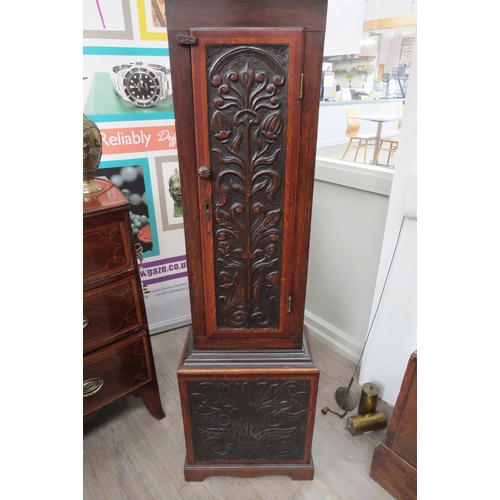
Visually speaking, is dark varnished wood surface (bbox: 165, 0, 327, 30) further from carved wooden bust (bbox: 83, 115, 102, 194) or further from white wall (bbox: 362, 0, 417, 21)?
white wall (bbox: 362, 0, 417, 21)

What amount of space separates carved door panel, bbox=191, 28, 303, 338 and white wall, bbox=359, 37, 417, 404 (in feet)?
1.80

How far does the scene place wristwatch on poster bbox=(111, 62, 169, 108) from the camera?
4.77 ft

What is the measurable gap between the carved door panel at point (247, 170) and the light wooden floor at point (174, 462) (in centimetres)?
58

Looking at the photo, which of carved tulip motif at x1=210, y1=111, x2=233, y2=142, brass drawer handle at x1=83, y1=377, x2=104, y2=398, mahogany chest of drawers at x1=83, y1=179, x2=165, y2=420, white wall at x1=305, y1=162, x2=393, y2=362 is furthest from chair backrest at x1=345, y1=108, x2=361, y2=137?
brass drawer handle at x1=83, y1=377, x2=104, y2=398

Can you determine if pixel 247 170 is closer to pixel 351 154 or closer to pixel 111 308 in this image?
pixel 111 308

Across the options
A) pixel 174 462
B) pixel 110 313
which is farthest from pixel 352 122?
pixel 174 462

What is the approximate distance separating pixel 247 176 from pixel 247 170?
0.05ft

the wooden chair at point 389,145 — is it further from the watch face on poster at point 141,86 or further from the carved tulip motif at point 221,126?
the watch face on poster at point 141,86

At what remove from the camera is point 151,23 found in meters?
Result: 1.44

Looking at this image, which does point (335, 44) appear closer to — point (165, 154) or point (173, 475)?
point (165, 154)

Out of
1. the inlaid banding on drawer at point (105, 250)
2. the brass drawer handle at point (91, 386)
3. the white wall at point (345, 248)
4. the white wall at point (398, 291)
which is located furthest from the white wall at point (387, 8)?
the brass drawer handle at point (91, 386)

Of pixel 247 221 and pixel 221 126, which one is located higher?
pixel 221 126

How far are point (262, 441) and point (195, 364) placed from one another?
1.22ft

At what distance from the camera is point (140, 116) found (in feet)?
5.02
